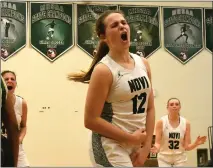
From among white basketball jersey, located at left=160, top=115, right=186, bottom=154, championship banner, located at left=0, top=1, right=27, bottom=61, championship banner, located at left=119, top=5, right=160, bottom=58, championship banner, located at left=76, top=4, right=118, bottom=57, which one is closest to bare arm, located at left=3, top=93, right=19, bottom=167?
white basketball jersey, located at left=160, top=115, right=186, bottom=154

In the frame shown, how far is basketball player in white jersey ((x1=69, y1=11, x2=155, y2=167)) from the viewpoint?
1.59 metres

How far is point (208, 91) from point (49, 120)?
2464 millimetres

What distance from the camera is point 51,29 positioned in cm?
511

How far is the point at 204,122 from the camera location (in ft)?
17.6

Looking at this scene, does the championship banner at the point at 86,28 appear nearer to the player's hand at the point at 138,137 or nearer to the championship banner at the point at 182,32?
the championship banner at the point at 182,32

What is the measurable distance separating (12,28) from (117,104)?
3679mm

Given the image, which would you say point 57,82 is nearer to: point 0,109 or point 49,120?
point 49,120

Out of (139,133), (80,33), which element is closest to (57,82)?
(80,33)

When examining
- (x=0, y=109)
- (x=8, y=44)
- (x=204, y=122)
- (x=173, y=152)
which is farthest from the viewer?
(x=204, y=122)

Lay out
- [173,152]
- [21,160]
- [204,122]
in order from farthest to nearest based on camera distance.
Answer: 1. [204,122]
2. [173,152]
3. [21,160]

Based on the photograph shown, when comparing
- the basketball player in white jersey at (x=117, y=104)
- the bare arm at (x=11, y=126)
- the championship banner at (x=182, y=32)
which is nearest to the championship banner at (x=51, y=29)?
the championship banner at (x=182, y=32)

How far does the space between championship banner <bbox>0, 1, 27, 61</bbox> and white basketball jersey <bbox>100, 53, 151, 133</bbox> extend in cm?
357

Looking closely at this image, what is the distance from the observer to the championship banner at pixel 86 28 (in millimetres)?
5152

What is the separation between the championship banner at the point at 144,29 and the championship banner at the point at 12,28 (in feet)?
5.02
